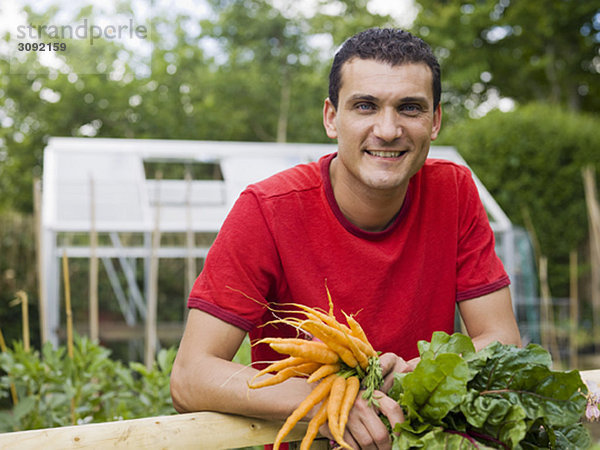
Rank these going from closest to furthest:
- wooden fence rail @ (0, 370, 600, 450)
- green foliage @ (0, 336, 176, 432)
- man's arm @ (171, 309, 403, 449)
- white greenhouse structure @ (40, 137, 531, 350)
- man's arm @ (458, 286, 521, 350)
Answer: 1. wooden fence rail @ (0, 370, 600, 450)
2. man's arm @ (171, 309, 403, 449)
3. man's arm @ (458, 286, 521, 350)
4. green foliage @ (0, 336, 176, 432)
5. white greenhouse structure @ (40, 137, 531, 350)

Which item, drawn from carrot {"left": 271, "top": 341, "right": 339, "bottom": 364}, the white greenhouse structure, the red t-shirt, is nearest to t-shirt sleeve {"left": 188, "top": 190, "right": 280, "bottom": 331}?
the red t-shirt

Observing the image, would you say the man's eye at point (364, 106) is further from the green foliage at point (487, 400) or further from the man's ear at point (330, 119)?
the green foliage at point (487, 400)

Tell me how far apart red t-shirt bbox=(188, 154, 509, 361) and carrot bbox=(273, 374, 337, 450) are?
0.76 feet

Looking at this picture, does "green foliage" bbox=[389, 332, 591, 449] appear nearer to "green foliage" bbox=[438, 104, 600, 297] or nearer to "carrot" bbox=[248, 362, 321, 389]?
"carrot" bbox=[248, 362, 321, 389]

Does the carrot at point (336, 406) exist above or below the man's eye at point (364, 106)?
below

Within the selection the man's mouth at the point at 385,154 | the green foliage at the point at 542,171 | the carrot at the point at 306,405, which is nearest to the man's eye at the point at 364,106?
the man's mouth at the point at 385,154

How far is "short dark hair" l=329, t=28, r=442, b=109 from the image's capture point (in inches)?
63.4

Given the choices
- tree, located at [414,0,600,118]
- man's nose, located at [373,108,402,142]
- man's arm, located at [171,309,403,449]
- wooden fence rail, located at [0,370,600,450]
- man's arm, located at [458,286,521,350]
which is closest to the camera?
wooden fence rail, located at [0,370,600,450]

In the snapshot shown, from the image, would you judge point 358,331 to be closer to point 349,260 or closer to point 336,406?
point 336,406

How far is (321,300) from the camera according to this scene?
5.46 ft

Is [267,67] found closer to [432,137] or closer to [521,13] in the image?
[521,13]

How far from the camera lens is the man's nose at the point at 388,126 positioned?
1.62 m

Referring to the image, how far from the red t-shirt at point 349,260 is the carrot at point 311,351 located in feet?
0.66

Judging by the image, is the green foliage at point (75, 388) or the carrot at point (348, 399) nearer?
the carrot at point (348, 399)
